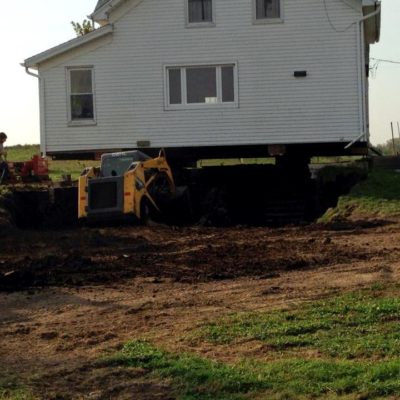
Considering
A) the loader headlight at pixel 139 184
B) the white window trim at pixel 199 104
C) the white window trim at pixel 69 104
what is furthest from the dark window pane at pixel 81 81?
the loader headlight at pixel 139 184

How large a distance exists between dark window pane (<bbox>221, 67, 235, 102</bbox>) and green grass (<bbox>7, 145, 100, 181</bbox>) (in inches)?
244

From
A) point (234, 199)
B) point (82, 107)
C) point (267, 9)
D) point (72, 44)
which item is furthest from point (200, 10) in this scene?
point (234, 199)

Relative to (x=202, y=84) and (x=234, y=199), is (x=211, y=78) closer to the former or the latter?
(x=202, y=84)

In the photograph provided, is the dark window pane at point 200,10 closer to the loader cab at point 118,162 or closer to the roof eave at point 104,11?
the roof eave at point 104,11

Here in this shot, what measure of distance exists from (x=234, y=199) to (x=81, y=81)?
617 centimetres

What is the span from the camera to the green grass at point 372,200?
19.1 m

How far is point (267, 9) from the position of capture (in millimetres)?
25453

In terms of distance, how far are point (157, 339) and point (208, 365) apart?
3.66ft

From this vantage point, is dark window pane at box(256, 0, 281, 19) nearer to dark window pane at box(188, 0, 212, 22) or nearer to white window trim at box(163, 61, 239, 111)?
dark window pane at box(188, 0, 212, 22)

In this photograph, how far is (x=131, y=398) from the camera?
20.1ft

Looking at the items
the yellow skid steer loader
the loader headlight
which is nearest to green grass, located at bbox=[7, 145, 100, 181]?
the yellow skid steer loader

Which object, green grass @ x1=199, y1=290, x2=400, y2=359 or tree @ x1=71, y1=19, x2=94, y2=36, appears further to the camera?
tree @ x1=71, y1=19, x2=94, y2=36

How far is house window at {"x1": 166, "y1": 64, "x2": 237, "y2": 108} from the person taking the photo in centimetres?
2559

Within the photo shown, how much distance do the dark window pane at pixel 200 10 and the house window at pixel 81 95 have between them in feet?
11.9
